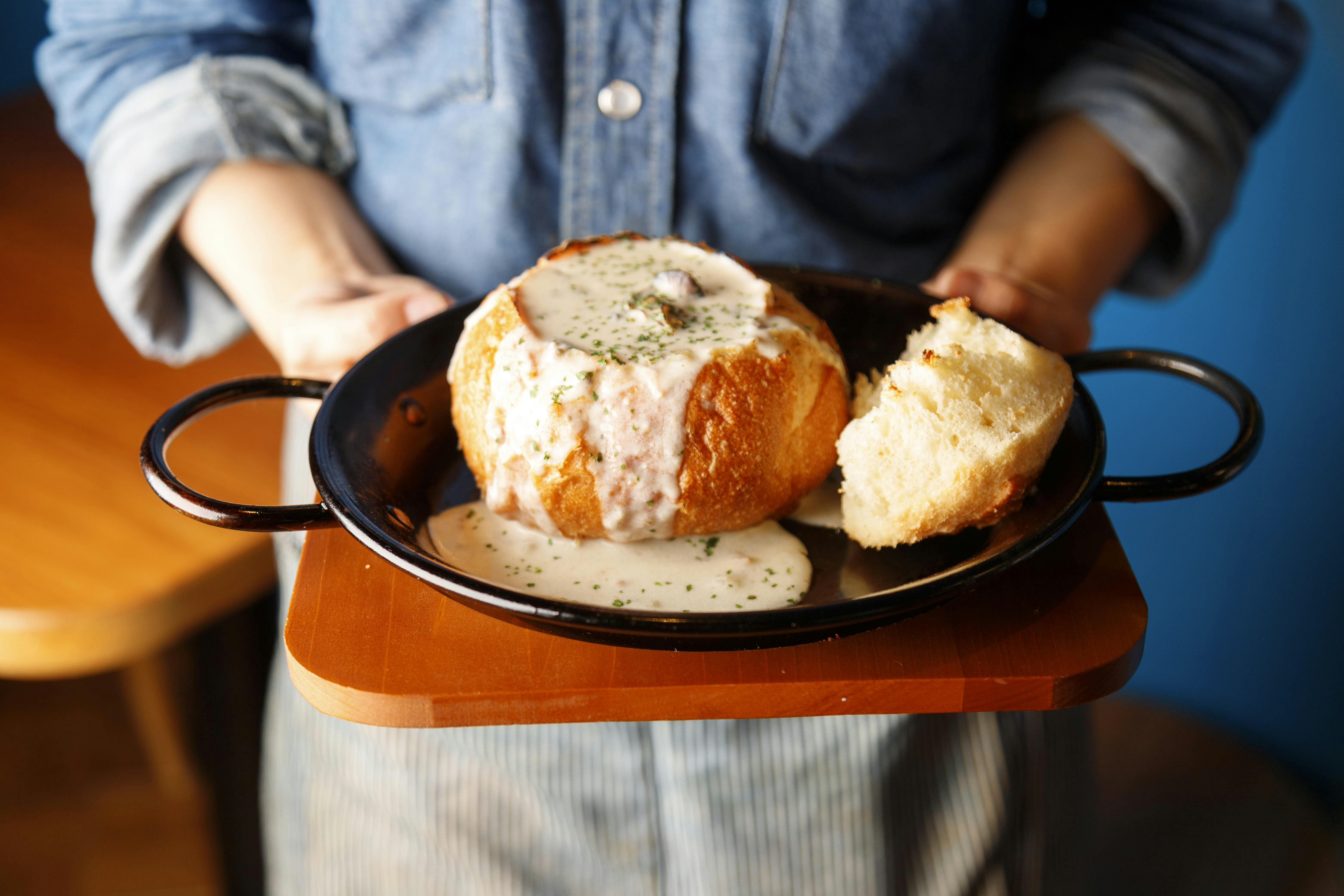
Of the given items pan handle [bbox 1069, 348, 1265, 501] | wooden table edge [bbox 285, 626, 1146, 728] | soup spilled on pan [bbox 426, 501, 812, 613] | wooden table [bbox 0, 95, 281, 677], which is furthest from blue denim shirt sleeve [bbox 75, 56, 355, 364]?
pan handle [bbox 1069, 348, 1265, 501]

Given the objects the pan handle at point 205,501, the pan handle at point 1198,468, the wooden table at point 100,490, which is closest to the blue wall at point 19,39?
the wooden table at point 100,490

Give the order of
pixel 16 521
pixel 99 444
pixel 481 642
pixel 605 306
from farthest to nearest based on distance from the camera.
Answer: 1. pixel 99 444
2. pixel 16 521
3. pixel 605 306
4. pixel 481 642

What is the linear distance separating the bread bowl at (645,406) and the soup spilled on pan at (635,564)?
0.01 m

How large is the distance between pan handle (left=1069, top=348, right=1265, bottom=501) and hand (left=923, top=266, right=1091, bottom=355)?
88mm

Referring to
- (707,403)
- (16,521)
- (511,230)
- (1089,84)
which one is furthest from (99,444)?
(1089,84)

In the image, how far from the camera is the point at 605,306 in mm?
848

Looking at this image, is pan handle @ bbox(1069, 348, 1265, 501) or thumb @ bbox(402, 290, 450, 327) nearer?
pan handle @ bbox(1069, 348, 1265, 501)

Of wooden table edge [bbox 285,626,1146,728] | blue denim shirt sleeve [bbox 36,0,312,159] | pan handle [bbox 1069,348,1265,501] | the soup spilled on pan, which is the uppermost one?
blue denim shirt sleeve [bbox 36,0,312,159]

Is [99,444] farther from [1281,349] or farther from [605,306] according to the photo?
[1281,349]

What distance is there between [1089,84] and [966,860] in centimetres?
90

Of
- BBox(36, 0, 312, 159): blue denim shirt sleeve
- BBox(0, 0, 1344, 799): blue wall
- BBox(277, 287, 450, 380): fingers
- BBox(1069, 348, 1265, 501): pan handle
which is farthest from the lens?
BBox(0, 0, 1344, 799): blue wall

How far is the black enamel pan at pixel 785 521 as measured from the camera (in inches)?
23.8

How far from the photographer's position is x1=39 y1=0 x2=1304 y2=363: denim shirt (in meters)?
1.04

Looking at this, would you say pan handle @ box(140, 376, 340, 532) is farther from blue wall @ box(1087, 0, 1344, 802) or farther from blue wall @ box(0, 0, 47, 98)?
blue wall @ box(0, 0, 47, 98)
